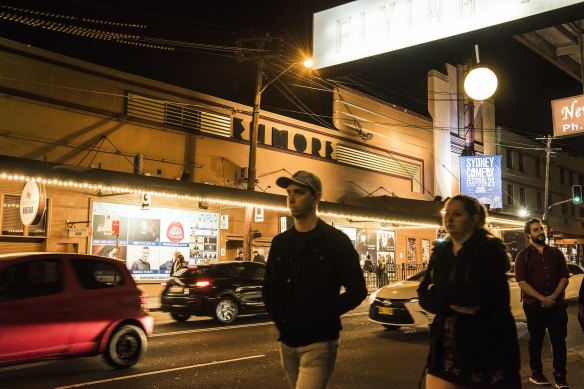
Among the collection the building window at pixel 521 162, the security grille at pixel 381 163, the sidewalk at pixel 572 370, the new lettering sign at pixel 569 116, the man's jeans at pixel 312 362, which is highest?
the building window at pixel 521 162

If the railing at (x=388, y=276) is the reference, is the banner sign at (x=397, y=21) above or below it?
above

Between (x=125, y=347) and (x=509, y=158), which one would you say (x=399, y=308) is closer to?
(x=125, y=347)

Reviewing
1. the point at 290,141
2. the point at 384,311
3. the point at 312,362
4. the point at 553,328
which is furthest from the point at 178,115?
the point at 312,362

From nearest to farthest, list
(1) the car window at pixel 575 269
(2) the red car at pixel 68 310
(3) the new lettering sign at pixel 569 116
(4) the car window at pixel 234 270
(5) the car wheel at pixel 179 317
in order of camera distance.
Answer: (2) the red car at pixel 68 310 < (3) the new lettering sign at pixel 569 116 < (5) the car wheel at pixel 179 317 < (4) the car window at pixel 234 270 < (1) the car window at pixel 575 269

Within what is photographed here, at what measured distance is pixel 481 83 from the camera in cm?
708

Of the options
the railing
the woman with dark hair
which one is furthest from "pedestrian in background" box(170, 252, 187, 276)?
the woman with dark hair

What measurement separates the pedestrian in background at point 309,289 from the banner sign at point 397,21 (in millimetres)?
2483

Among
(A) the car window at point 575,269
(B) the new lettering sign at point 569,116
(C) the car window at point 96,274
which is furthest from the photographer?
(A) the car window at point 575,269

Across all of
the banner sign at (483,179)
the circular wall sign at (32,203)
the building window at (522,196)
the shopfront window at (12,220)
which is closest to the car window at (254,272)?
the circular wall sign at (32,203)

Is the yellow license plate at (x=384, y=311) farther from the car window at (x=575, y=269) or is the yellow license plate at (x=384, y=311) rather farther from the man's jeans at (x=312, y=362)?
the car window at (x=575, y=269)

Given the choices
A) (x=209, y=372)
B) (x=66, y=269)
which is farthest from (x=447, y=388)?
(x=66, y=269)

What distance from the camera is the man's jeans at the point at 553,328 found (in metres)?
6.58

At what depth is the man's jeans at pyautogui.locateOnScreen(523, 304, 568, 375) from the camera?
6578 mm

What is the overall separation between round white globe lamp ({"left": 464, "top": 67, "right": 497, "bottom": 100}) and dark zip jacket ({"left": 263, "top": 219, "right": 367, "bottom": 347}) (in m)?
4.25
